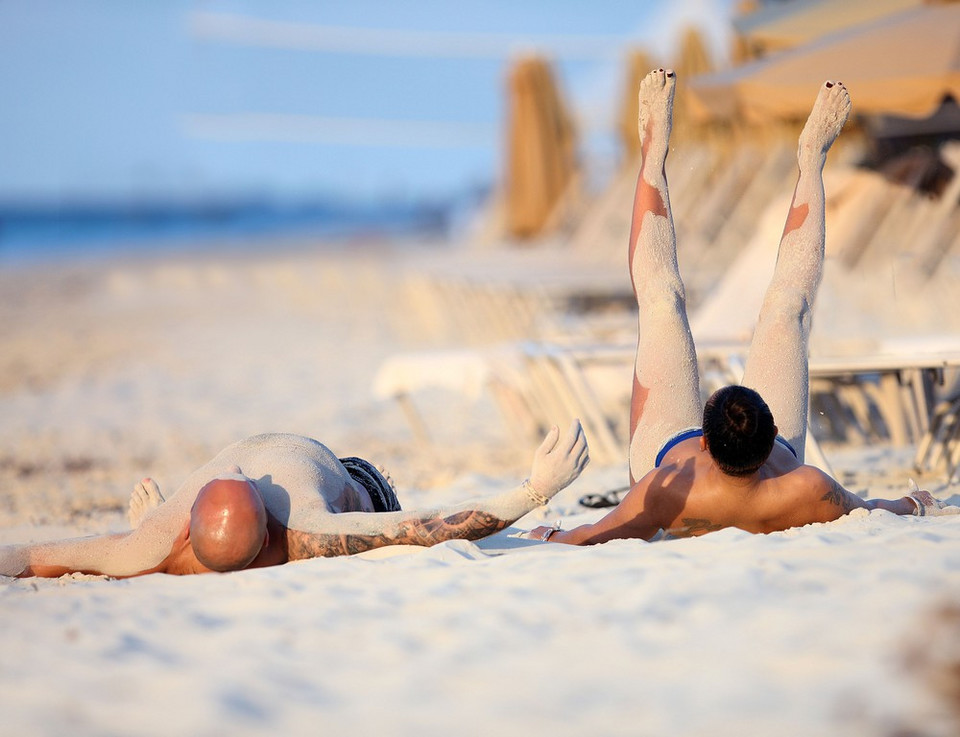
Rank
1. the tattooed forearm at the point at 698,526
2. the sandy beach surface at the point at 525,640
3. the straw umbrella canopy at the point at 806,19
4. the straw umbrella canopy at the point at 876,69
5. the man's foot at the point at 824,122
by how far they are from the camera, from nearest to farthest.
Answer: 1. the sandy beach surface at the point at 525,640
2. the tattooed forearm at the point at 698,526
3. the man's foot at the point at 824,122
4. the straw umbrella canopy at the point at 876,69
5. the straw umbrella canopy at the point at 806,19

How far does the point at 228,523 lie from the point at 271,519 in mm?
159

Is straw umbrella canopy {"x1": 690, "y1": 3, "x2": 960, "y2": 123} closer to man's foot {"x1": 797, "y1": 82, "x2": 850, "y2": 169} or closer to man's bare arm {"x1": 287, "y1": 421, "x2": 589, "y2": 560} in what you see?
man's foot {"x1": 797, "y1": 82, "x2": 850, "y2": 169}

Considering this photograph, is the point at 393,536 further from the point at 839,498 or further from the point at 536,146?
the point at 536,146

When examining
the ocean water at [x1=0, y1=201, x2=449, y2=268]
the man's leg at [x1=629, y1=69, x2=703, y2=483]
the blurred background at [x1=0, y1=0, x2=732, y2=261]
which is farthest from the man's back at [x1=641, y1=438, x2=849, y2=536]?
the ocean water at [x1=0, y1=201, x2=449, y2=268]

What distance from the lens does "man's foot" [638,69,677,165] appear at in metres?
3.32

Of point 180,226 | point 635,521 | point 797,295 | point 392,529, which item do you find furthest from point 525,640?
point 180,226

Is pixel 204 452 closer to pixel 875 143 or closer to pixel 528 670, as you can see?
pixel 528 670

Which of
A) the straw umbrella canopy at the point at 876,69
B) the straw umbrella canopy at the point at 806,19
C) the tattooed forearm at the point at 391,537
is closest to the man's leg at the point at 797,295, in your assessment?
the tattooed forearm at the point at 391,537

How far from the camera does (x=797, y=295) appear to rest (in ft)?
10.7

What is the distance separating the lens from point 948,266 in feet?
21.2

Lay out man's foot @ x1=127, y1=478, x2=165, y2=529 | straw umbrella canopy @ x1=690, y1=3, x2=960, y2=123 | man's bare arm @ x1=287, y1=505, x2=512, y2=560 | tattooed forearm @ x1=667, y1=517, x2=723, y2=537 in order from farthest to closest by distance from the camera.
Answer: straw umbrella canopy @ x1=690, y1=3, x2=960, y2=123 < man's foot @ x1=127, y1=478, x2=165, y2=529 < tattooed forearm @ x1=667, y1=517, x2=723, y2=537 < man's bare arm @ x1=287, y1=505, x2=512, y2=560

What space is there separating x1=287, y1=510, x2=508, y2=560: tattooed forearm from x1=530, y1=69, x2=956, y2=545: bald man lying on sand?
34cm

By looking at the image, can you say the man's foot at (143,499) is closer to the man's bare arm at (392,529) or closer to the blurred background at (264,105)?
the man's bare arm at (392,529)

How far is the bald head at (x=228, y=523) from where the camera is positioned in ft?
8.74
